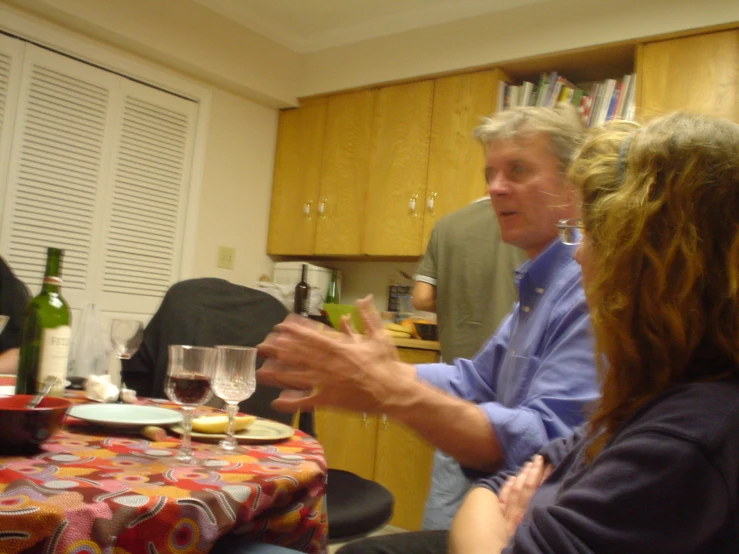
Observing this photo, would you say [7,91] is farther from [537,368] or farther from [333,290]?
[537,368]

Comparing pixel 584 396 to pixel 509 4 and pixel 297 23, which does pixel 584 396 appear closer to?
pixel 509 4

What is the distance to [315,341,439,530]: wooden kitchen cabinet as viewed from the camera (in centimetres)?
309

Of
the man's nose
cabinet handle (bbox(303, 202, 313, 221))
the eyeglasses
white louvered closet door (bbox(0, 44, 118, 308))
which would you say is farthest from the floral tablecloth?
cabinet handle (bbox(303, 202, 313, 221))

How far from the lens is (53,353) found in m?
1.27

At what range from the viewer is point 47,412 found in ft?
3.01

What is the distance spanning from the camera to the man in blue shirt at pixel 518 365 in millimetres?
1046

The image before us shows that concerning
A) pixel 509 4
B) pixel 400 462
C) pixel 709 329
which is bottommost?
pixel 400 462

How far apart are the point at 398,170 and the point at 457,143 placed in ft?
1.28

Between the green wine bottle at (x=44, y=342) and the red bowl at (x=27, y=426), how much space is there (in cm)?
35

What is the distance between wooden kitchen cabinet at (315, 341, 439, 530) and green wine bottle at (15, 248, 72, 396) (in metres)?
1.90

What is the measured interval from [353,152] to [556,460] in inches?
121

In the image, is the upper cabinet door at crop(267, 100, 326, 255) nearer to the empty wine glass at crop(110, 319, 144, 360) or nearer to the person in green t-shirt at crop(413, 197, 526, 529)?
the person in green t-shirt at crop(413, 197, 526, 529)

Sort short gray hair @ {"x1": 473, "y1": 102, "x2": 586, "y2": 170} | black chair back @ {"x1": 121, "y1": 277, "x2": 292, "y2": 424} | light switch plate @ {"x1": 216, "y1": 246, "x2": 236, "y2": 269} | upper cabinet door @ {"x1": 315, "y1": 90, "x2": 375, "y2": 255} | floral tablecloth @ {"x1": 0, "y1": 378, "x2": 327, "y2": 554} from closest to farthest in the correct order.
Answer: floral tablecloth @ {"x1": 0, "y1": 378, "x2": 327, "y2": 554} → short gray hair @ {"x1": 473, "y1": 102, "x2": 586, "y2": 170} → black chair back @ {"x1": 121, "y1": 277, "x2": 292, "y2": 424} → upper cabinet door @ {"x1": 315, "y1": 90, "x2": 375, "y2": 255} → light switch plate @ {"x1": 216, "y1": 246, "x2": 236, "y2": 269}

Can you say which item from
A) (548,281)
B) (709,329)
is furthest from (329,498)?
(709,329)
